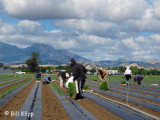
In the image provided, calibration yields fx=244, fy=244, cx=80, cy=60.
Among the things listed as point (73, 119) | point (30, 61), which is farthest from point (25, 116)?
point (30, 61)

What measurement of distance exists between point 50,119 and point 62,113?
42.0 inches

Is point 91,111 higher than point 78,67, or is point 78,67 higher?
point 78,67

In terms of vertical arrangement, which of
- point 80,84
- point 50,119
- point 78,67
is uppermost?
point 78,67

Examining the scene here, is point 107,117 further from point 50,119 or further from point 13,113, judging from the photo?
point 13,113

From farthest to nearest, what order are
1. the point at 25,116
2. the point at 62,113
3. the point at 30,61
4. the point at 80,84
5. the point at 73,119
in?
the point at 30,61, the point at 80,84, the point at 62,113, the point at 25,116, the point at 73,119

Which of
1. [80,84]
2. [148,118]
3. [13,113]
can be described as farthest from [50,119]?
[80,84]

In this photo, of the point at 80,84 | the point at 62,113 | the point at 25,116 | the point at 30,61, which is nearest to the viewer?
the point at 25,116

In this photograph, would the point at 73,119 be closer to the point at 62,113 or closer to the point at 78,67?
the point at 62,113

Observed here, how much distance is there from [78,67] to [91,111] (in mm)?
3385

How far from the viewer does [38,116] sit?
799cm

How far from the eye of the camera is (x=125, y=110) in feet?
29.4

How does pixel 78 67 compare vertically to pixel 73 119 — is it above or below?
above

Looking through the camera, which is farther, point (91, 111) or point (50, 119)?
point (91, 111)

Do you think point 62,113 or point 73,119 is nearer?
point 73,119
